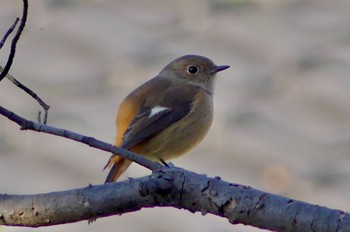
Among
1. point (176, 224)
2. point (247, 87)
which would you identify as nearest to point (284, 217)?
point (176, 224)

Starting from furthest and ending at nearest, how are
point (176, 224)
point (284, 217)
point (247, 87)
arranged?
point (247, 87) < point (176, 224) < point (284, 217)

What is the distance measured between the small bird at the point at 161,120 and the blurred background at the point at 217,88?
137mm

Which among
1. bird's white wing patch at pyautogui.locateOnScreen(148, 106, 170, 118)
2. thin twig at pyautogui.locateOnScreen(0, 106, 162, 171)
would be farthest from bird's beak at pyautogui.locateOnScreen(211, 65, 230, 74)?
thin twig at pyautogui.locateOnScreen(0, 106, 162, 171)

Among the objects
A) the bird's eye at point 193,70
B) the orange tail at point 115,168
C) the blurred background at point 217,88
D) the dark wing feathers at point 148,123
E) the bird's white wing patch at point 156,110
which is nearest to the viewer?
the orange tail at point 115,168

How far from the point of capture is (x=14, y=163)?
15.3 ft

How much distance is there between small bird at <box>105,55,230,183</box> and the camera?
4.34 meters

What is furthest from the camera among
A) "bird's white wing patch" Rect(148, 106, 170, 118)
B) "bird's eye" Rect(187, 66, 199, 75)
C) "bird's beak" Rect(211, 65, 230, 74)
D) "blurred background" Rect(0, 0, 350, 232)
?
"bird's eye" Rect(187, 66, 199, 75)

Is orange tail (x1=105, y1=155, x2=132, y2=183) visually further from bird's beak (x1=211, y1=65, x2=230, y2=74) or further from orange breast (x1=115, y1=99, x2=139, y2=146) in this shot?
bird's beak (x1=211, y1=65, x2=230, y2=74)

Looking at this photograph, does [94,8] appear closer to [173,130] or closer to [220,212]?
[173,130]

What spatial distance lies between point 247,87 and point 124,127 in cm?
75

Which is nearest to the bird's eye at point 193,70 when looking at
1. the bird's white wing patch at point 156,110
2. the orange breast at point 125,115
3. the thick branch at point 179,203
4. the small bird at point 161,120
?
the small bird at point 161,120

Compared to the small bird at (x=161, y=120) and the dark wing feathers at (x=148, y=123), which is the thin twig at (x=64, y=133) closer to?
the small bird at (x=161, y=120)

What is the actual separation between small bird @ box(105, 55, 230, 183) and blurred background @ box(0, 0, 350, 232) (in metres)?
0.14

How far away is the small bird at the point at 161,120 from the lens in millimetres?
4340
